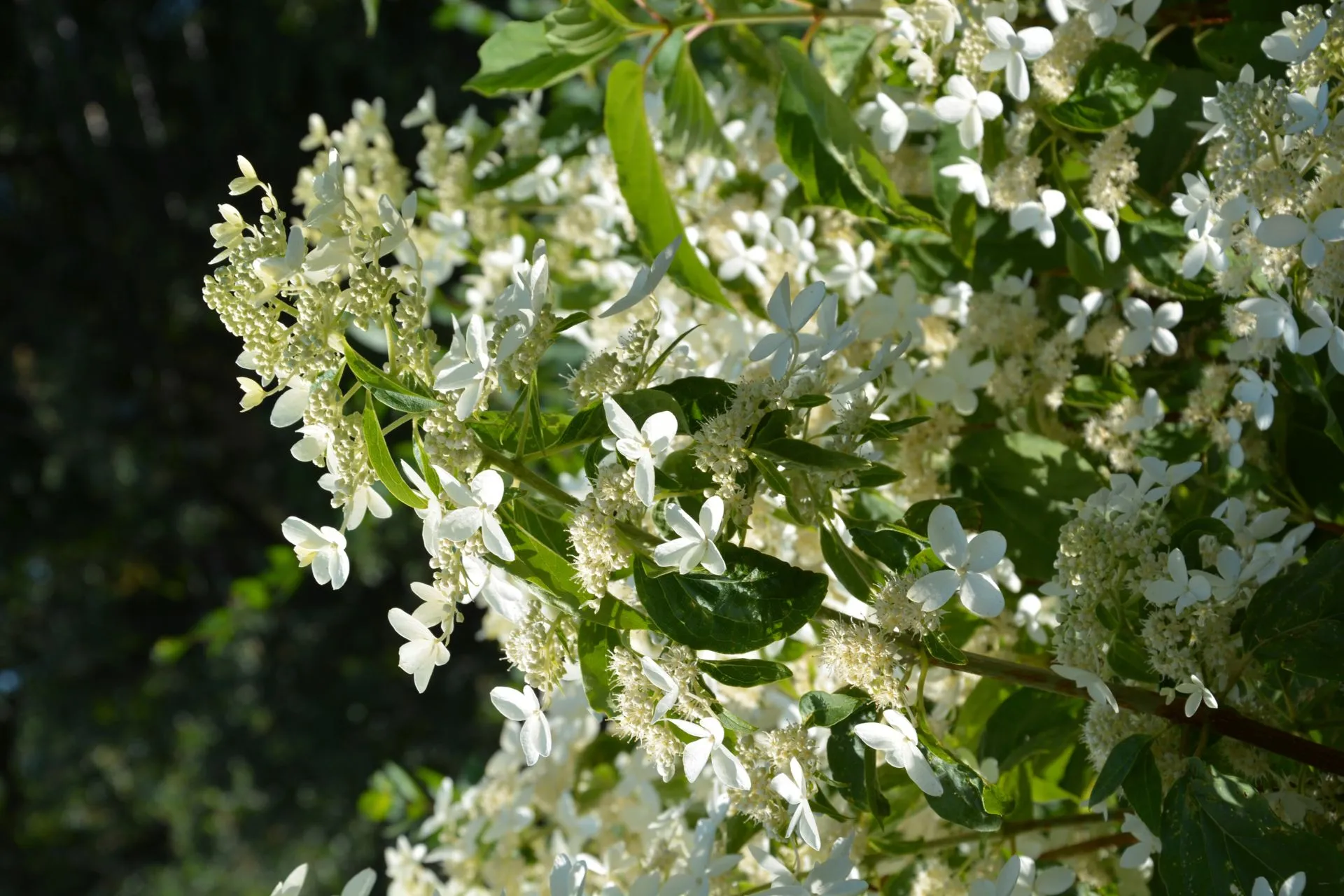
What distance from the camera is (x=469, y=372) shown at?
396mm

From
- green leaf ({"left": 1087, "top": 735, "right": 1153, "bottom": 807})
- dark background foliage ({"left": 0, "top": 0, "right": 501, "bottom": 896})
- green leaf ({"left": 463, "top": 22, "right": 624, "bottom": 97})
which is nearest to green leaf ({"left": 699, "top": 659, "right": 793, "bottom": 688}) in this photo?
green leaf ({"left": 1087, "top": 735, "right": 1153, "bottom": 807})

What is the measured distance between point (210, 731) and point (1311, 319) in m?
1.80

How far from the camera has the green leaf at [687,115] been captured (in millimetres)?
681

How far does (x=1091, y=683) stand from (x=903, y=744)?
7cm

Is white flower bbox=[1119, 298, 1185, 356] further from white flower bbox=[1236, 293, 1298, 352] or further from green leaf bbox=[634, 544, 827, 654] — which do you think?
green leaf bbox=[634, 544, 827, 654]

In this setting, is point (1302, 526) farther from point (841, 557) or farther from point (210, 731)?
point (210, 731)

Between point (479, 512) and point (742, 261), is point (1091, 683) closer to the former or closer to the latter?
point (479, 512)

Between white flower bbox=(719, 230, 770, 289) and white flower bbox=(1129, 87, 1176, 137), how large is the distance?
21 cm

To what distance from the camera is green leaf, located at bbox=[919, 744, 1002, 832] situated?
42 centimetres

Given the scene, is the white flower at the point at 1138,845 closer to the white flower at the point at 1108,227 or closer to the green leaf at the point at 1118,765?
the green leaf at the point at 1118,765

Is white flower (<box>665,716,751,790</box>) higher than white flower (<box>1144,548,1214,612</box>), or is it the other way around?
white flower (<box>1144,548,1214,612</box>)

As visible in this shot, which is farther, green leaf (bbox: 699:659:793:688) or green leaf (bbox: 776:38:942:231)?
green leaf (bbox: 776:38:942:231)

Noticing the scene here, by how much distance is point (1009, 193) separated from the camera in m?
0.57

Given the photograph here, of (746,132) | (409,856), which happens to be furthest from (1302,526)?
(409,856)
